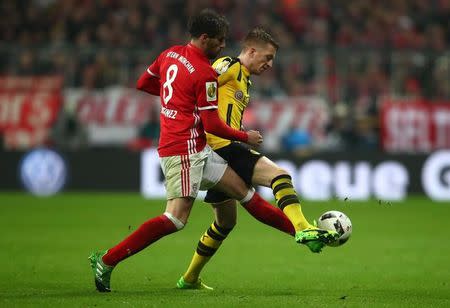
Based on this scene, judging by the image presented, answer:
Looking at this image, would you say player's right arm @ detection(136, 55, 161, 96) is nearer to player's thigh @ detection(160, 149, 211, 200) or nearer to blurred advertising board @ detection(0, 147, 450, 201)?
player's thigh @ detection(160, 149, 211, 200)

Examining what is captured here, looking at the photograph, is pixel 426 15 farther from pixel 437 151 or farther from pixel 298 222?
pixel 298 222

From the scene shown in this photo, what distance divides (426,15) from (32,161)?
29.9 ft

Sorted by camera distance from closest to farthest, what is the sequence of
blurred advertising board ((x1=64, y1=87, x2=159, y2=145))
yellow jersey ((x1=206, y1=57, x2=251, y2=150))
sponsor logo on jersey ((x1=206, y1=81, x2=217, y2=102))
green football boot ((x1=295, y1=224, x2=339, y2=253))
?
green football boot ((x1=295, y1=224, x2=339, y2=253)) → sponsor logo on jersey ((x1=206, y1=81, x2=217, y2=102)) → yellow jersey ((x1=206, y1=57, x2=251, y2=150)) → blurred advertising board ((x1=64, y1=87, x2=159, y2=145))

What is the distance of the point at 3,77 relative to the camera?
19156 mm

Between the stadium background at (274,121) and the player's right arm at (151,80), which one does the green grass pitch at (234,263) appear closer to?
the player's right arm at (151,80)

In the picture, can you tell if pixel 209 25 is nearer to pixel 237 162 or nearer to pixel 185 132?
pixel 185 132

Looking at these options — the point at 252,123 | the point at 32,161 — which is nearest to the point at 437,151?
the point at 252,123

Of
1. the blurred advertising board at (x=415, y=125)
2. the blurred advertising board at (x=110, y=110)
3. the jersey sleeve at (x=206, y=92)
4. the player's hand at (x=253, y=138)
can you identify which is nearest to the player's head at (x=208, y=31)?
the jersey sleeve at (x=206, y=92)

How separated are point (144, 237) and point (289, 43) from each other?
13.8m

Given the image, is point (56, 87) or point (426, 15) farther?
point (426, 15)

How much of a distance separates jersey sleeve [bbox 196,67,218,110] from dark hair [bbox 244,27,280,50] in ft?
2.76

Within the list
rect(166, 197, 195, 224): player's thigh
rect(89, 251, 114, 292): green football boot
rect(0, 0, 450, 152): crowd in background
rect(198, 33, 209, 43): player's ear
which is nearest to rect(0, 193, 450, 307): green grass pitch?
rect(89, 251, 114, 292): green football boot

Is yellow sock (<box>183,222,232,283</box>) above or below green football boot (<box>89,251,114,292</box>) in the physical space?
above

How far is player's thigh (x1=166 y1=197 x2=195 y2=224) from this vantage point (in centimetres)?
766
